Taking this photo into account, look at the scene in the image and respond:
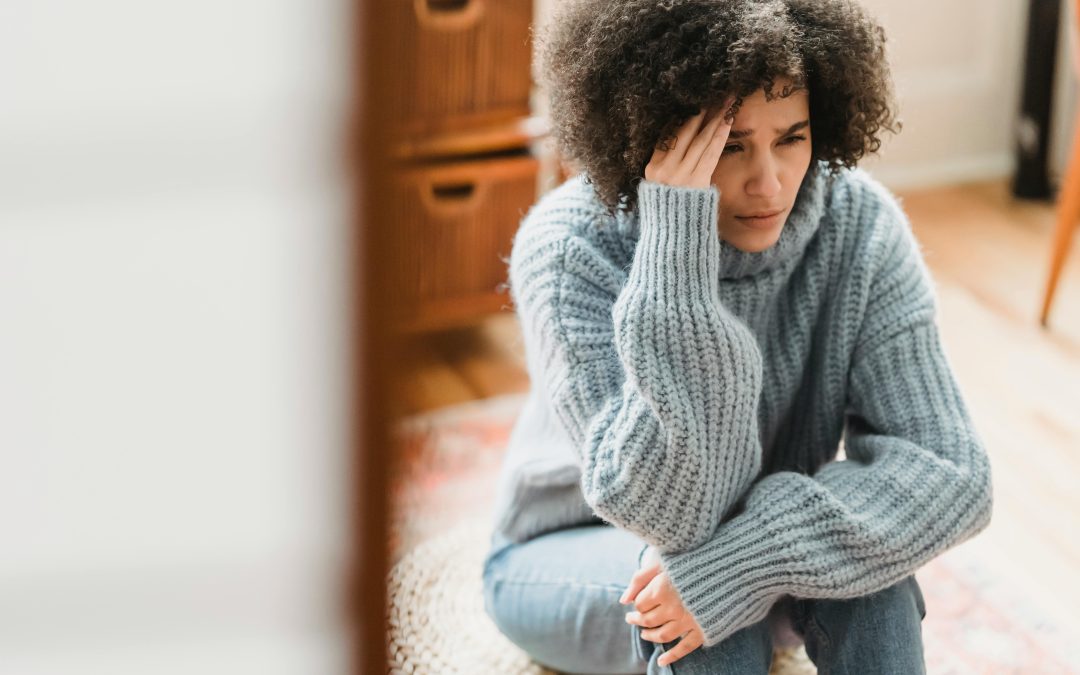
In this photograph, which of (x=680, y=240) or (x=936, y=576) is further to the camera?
(x=936, y=576)

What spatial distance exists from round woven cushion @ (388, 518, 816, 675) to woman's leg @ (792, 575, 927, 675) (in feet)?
0.90

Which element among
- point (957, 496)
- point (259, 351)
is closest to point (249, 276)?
point (259, 351)

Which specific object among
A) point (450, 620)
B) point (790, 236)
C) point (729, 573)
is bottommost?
point (450, 620)

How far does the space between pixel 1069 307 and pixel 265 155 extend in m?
2.05

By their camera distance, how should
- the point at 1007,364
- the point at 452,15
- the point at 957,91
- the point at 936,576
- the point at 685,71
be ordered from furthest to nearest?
the point at 957,91 < the point at 1007,364 < the point at 452,15 < the point at 936,576 < the point at 685,71

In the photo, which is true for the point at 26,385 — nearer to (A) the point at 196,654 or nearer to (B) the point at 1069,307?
(A) the point at 196,654

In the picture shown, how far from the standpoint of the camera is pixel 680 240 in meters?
1.14

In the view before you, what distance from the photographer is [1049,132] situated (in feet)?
8.91

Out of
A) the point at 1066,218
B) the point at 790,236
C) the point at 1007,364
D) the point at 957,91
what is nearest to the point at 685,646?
the point at 790,236

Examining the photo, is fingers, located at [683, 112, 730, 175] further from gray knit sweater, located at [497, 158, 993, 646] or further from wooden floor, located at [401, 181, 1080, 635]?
wooden floor, located at [401, 181, 1080, 635]

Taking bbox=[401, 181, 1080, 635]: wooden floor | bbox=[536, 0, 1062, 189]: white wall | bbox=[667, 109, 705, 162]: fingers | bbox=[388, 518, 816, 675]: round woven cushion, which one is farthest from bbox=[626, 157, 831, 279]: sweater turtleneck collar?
bbox=[536, 0, 1062, 189]: white wall

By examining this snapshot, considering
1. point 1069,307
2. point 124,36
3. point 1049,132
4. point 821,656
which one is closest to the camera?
point 124,36

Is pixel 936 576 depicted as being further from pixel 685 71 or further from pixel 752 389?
pixel 685 71

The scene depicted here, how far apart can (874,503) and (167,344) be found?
0.72 meters
